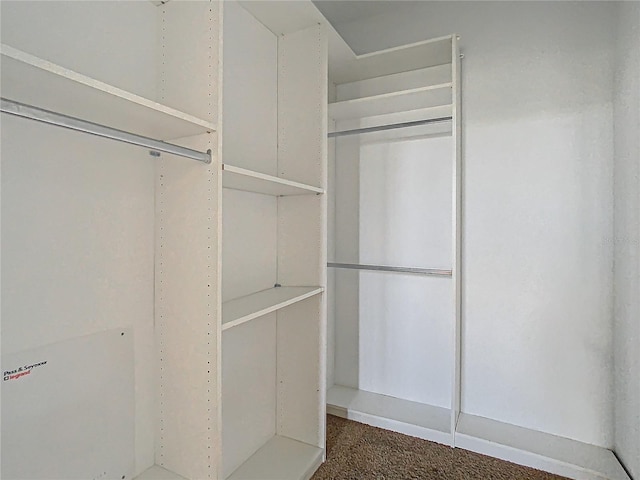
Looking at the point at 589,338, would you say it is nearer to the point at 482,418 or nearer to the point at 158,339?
the point at 482,418

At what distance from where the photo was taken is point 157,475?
128 cm

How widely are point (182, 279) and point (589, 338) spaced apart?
2.15 m

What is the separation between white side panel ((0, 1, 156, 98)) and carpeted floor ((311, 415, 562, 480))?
1.95m

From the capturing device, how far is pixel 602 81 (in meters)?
1.94

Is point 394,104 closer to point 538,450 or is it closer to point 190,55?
point 190,55

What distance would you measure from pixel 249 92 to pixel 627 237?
2005 millimetres

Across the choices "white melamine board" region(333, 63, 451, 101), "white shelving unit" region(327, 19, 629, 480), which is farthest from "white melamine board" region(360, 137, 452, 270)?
"white melamine board" region(333, 63, 451, 101)

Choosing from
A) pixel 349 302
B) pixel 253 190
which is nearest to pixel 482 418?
pixel 349 302

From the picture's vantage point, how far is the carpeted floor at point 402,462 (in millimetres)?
1795

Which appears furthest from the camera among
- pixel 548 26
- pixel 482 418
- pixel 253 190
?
pixel 482 418

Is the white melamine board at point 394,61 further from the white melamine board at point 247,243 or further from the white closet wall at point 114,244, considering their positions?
the white closet wall at point 114,244

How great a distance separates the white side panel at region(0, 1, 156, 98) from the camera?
972mm

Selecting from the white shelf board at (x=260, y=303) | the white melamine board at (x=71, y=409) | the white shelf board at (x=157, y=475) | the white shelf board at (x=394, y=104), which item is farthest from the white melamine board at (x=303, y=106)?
the white shelf board at (x=157, y=475)

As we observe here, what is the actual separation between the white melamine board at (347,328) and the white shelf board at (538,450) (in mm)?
810
